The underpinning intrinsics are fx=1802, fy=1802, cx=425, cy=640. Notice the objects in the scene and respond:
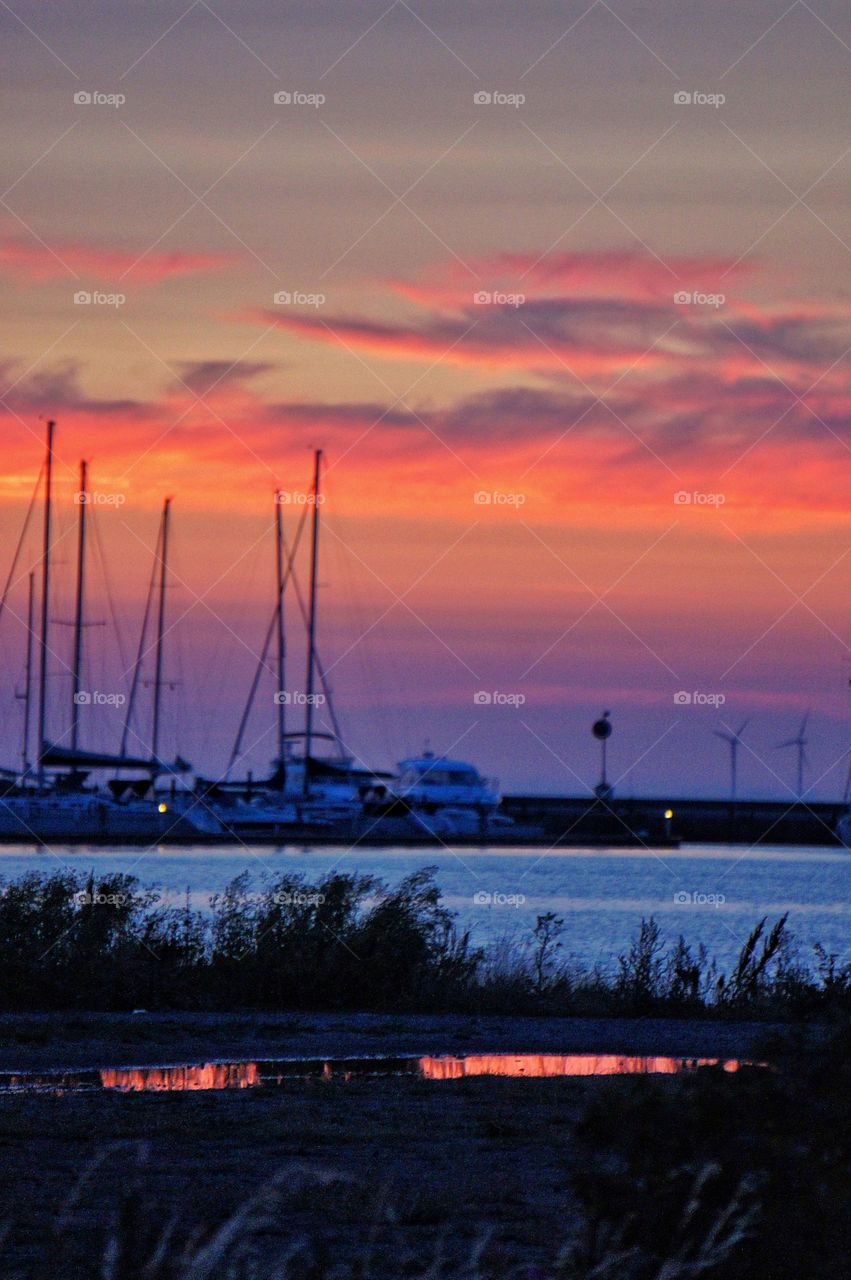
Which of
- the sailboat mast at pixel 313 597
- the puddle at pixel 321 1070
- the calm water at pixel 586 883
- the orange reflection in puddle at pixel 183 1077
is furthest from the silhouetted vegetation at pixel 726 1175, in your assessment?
the sailboat mast at pixel 313 597

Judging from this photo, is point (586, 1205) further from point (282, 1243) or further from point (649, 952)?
point (649, 952)

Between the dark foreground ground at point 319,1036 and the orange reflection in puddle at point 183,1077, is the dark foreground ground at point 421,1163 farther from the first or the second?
the orange reflection in puddle at point 183,1077

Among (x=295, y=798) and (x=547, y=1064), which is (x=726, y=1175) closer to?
(x=547, y=1064)

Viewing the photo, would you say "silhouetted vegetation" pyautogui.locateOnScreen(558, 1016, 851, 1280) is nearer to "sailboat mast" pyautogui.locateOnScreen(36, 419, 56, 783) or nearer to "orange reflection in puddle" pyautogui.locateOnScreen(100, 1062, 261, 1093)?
"orange reflection in puddle" pyautogui.locateOnScreen(100, 1062, 261, 1093)

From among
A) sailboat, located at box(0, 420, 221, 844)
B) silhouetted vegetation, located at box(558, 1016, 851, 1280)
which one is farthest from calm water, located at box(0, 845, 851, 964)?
silhouetted vegetation, located at box(558, 1016, 851, 1280)

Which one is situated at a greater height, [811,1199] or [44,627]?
[44,627]

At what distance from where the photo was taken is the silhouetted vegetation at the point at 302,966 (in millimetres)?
21750

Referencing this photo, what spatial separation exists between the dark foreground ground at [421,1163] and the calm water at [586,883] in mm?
19738

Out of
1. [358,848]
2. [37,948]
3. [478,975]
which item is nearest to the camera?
[37,948]

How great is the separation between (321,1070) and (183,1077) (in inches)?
52.5

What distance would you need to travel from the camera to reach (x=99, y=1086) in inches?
602

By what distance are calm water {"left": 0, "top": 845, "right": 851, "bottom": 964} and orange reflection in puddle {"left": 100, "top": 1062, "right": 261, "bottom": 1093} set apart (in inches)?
846

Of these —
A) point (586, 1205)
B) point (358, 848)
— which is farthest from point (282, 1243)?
point (358, 848)

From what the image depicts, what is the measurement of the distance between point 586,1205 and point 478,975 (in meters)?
16.8
